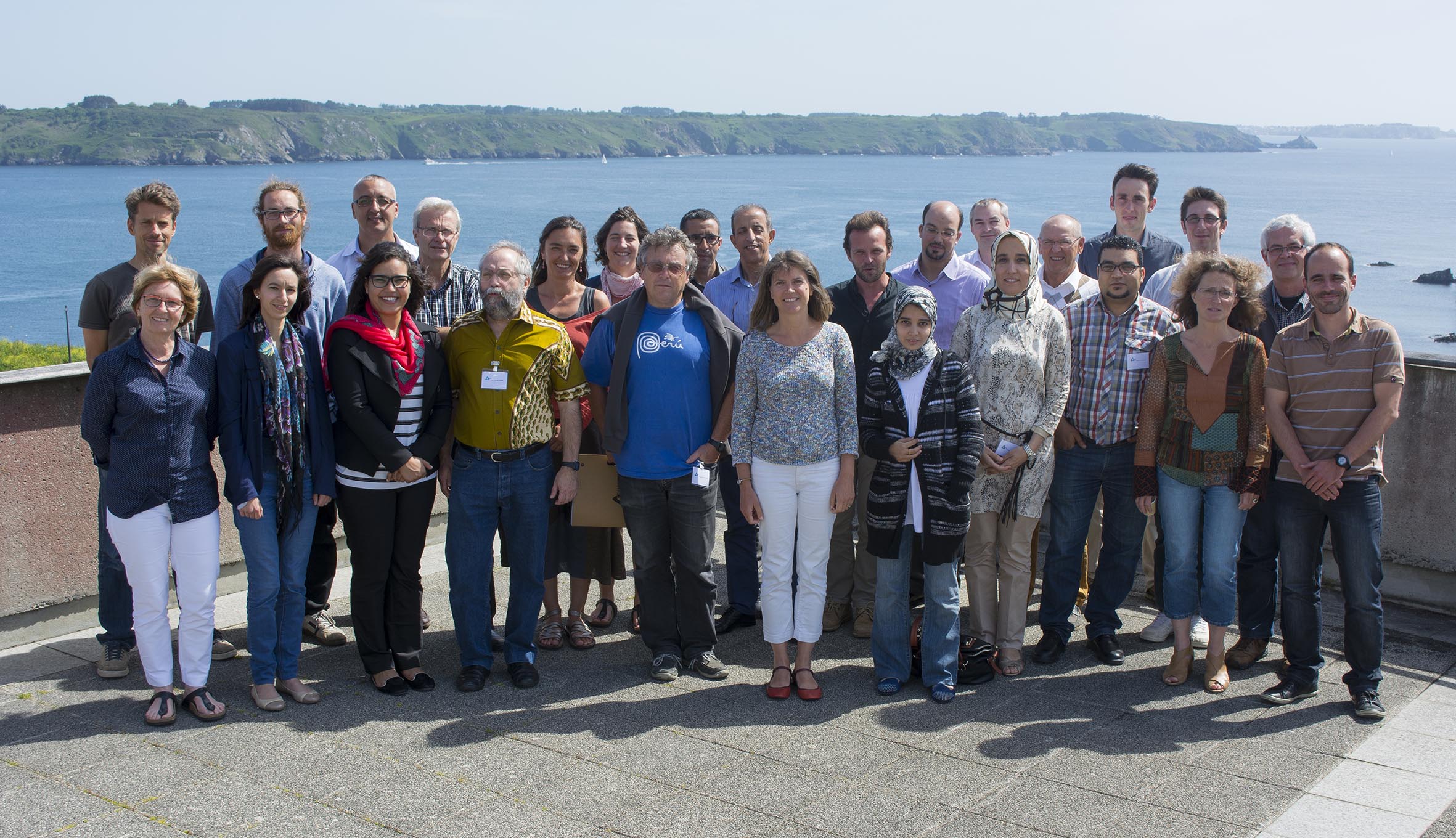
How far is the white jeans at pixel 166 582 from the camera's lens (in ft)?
14.9

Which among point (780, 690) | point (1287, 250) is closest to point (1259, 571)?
point (1287, 250)

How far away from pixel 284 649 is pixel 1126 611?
417 centimetres

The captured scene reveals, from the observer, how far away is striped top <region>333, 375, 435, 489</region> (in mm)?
4766

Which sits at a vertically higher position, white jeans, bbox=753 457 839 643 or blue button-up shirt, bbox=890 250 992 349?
blue button-up shirt, bbox=890 250 992 349

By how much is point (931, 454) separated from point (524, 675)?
2012 millimetres

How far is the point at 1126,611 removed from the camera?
6.12 m

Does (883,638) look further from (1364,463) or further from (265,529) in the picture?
(265,529)

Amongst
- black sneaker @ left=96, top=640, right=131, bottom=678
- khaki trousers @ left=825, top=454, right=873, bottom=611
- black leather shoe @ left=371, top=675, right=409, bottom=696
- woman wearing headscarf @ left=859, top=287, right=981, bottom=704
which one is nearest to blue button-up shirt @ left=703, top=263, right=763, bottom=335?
khaki trousers @ left=825, top=454, right=873, bottom=611

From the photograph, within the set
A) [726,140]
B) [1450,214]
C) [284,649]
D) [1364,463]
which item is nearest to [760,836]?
[284,649]

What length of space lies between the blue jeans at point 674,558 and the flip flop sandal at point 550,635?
0.45 metres

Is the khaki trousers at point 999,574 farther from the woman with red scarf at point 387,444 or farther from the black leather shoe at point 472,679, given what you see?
the woman with red scarf at point 387,444

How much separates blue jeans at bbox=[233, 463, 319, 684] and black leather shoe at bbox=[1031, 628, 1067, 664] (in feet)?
10.8

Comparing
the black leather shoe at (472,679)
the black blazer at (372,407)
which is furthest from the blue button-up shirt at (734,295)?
the black leather shoe at (472,679)

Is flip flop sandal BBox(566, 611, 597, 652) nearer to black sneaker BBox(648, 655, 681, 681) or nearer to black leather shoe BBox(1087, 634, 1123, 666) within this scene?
black sneaker BBox(648, 655, 681, 681)
